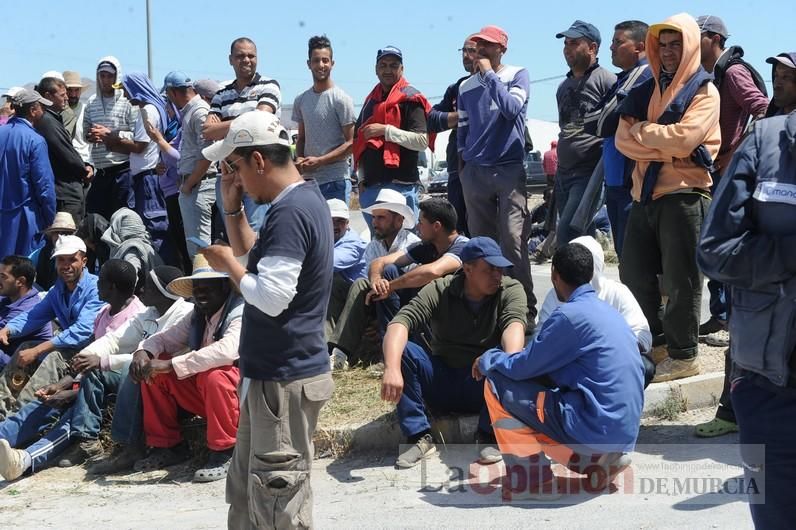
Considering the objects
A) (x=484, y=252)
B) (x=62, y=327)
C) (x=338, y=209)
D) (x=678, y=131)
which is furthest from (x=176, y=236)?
(x=678, y=131)

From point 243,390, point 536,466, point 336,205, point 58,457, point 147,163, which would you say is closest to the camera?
point 243,390

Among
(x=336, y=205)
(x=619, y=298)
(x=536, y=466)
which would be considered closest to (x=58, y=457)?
(x=336, y=205)

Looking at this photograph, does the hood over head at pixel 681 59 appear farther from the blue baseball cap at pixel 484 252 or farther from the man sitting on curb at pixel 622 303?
the blue baseball cap at pixel 484 252

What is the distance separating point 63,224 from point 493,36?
4.27m

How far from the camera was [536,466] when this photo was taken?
541 centimetres

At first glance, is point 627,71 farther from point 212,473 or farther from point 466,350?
point 212,473

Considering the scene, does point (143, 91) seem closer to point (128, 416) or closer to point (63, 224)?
point (63, 224)

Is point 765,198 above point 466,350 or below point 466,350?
above

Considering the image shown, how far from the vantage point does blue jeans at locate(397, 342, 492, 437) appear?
6.12 m

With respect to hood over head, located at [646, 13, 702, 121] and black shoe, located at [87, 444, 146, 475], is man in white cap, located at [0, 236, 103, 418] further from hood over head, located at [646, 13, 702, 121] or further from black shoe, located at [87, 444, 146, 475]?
hood over head, located at [646, 13, 702, 121]

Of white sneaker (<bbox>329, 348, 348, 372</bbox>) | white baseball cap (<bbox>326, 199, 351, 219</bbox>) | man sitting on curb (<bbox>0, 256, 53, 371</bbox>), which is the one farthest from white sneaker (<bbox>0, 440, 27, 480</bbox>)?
white baseball cap (<bbox>326, 199, 351, 219</bbox>)

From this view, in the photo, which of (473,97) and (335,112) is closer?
(473,97)

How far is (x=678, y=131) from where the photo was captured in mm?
6207

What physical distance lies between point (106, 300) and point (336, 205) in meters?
1.96
